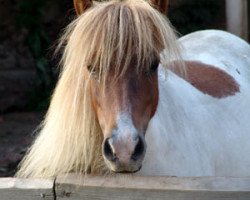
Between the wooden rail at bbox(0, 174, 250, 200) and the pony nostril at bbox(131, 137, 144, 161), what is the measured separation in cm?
6

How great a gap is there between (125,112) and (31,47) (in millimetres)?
4773

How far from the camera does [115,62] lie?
2.54m

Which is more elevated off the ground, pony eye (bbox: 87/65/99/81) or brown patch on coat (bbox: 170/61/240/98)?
pony eye (bbox: 87/65/99/81)

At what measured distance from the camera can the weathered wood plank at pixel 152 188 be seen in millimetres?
2219

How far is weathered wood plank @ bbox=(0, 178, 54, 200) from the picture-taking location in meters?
2.31

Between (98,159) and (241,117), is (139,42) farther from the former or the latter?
(241,117)

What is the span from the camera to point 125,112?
244 cm

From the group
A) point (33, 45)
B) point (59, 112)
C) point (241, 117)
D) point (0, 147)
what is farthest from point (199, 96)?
point (33, 45)

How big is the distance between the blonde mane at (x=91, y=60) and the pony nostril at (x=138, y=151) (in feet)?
0.87

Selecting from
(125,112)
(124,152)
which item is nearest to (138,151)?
(124,152)

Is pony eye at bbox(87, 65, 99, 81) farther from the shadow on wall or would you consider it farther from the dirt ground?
the shadow on wall

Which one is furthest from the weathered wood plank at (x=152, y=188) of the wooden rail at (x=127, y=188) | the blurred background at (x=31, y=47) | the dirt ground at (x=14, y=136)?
the blurred background at (x=31, y=47)

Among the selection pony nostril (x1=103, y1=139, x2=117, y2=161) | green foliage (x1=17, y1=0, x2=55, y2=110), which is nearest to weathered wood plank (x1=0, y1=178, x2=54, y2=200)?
pony nostril (x1=103, y1=139, x2=117, y2=161)

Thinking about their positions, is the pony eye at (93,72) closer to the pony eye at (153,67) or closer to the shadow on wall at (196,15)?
the pony eye at (153,67)
